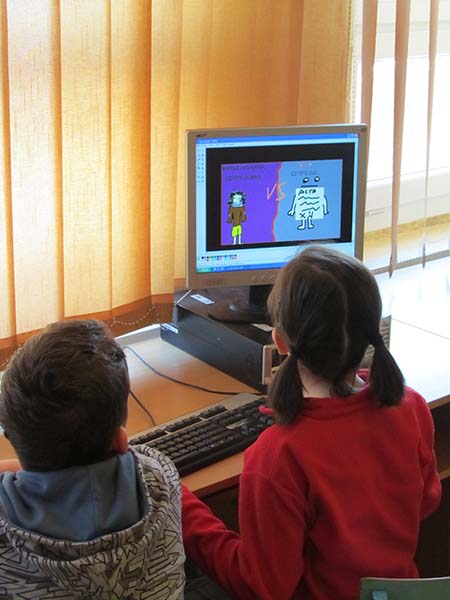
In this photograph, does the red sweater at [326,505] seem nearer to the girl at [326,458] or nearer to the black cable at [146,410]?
the girl at [326,458]

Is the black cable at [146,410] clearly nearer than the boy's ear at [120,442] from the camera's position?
No

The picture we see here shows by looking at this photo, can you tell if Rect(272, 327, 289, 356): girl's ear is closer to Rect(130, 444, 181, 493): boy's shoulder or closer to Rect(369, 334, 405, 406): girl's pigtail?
Rect(369, 334, 405, 406): girl's pigtail

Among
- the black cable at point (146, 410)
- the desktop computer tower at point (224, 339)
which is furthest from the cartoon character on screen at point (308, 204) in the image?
the black cable at point (146, 410)

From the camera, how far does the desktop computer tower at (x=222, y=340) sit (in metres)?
2.06

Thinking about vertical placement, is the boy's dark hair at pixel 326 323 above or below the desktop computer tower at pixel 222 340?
above

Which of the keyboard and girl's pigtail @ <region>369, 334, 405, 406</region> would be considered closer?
girl's pigtail @ <region>369, 334, 405, 406</region>

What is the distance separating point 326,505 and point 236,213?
2.74 ft

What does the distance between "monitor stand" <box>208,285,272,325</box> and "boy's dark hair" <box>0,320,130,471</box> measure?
2.85 feet

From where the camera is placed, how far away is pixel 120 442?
1.38m

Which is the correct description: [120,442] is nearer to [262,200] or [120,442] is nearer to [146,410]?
[146,410]

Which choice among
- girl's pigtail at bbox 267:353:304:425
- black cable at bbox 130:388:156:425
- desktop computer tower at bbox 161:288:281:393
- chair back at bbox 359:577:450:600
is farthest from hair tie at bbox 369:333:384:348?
black cable at bbox 130:388:156:425

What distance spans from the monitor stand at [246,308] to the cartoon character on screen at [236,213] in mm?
138

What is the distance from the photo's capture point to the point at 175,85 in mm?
2209

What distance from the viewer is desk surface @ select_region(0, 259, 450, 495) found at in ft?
6.05
